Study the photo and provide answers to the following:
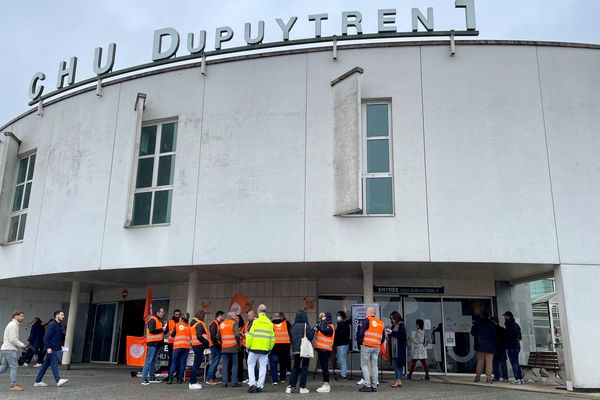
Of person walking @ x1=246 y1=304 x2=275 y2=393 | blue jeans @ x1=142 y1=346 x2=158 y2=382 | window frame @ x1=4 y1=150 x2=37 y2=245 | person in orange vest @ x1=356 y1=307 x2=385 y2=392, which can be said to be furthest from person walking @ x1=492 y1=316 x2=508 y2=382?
window frame @ x1=4 y1=150 x2=37 y2=245

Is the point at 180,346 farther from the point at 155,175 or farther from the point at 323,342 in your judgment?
the point at 155,175

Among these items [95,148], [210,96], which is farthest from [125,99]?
[210,96]

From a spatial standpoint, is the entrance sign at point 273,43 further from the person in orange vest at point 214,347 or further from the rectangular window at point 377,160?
the person in orange vest at point 214,347

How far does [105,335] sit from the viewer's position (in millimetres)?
20438

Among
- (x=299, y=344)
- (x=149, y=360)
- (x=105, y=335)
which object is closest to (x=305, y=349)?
(x=299, y=344)

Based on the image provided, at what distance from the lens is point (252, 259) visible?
496 inches

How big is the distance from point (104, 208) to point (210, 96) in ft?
13.8

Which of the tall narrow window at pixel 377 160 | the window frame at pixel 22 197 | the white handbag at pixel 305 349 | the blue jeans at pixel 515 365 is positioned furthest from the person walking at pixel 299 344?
the window frame at pixel 22 197

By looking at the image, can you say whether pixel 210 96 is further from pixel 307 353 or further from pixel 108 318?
Result: pixel 108 318

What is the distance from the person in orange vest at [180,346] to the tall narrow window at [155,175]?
336 centimetres

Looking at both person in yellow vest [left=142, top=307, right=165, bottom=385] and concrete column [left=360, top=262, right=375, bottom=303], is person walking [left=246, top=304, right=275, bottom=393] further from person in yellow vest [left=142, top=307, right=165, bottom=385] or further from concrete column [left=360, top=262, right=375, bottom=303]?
concrete column [left=360, top=262, right=375, bottom=303]

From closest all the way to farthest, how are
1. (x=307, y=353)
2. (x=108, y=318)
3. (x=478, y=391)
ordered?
1. (x=307, y=353)
2. (x=478, y=391)
3. (x=108, y=318)

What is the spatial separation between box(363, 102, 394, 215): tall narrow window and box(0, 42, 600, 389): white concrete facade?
0.93 feet

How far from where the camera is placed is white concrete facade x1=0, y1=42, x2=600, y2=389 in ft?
39.0
